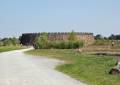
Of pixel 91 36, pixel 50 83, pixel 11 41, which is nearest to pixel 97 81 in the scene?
pixel 50 83

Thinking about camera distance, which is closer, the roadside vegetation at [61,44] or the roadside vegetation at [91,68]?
the roadside vegetation at [91,68]

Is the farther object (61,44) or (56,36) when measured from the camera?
(56,36)

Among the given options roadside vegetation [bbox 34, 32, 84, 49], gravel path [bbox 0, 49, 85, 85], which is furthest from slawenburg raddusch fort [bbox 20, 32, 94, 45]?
gravel path [bbox 0, 49, 85, 85]

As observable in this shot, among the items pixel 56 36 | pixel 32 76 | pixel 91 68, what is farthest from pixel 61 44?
pixel 56 36

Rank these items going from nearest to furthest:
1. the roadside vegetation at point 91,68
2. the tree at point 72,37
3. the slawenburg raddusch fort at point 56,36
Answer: the roadside vegetation at point 91,68 < the tree at point 72,37 < the slawenburg raddusch fort at point 56,36

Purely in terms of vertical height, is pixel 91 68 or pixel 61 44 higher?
pixel 91 68

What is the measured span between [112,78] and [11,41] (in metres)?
118

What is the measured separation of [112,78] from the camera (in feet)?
59.2

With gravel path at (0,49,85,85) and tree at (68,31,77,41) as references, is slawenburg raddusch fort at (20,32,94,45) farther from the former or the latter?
gravel path at (0,49,85,85)

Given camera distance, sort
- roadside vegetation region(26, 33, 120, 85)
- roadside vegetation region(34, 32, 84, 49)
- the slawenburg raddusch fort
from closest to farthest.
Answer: roadside vegetation region(26, 33, 120, 85) → roadside vegetation region(34, 32, 84, 49) → the slawenburg raddusch fort

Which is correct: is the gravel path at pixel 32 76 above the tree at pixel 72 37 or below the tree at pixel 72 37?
above

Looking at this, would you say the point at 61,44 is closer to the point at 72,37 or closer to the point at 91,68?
the point at 72,37

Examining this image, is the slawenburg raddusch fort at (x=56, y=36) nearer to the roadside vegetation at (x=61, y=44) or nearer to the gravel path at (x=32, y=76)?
the roadside vegetation at (x=61, y=44)

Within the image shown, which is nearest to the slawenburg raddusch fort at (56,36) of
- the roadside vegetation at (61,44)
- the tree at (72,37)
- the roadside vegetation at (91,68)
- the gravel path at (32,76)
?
the tree at (72,37)
